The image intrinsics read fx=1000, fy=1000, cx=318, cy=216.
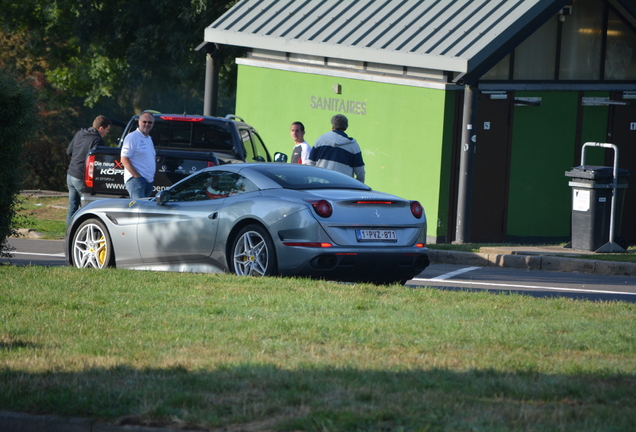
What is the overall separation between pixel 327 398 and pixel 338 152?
8.07m

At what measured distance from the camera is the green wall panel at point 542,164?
18.5 meters

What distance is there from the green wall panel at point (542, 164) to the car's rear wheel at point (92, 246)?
9.22 meters

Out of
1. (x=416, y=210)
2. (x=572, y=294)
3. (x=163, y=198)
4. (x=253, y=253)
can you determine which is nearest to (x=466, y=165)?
(x=572, y=294)

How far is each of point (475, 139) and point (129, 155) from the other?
21.4 ft

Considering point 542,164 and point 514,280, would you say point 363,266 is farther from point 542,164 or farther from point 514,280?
point 542,164

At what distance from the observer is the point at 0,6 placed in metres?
36.9

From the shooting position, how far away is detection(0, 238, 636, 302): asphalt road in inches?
456

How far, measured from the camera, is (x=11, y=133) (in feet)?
36.8

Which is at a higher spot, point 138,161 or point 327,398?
point 138,161

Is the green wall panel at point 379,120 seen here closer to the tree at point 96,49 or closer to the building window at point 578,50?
the building window at point 578,50

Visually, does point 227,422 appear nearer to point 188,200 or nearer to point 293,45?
point 188,200

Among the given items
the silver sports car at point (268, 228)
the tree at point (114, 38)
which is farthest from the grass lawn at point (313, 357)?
the tree at point (114, 38)

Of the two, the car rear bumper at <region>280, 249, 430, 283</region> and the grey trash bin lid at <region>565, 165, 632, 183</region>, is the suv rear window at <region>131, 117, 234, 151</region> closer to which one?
the grey trash bin lid at <region>565, 165, 632, 183</region>

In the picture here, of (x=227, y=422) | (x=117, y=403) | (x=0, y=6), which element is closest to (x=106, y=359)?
(x=117, y=403)
